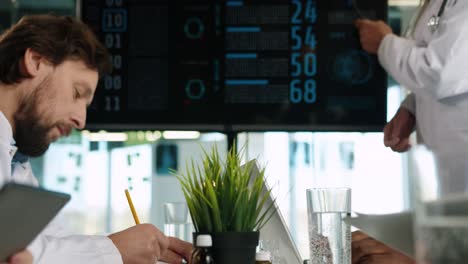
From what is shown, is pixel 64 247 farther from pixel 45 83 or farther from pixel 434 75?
pixel 434 75

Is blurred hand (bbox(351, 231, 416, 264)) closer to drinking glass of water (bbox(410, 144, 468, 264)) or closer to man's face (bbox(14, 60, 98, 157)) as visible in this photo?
man's face (bbox(14, 60, 98, 157))

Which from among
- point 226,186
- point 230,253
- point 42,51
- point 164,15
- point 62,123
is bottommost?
point 230,253

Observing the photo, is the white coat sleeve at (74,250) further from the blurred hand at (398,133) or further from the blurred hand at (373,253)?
the blurred hand at (398,133)

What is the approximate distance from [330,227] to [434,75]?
1082 mm

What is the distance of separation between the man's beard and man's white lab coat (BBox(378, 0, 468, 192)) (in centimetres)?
111

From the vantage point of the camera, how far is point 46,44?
1.93 m

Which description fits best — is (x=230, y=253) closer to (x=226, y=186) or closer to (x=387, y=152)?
(x=226, y=186)

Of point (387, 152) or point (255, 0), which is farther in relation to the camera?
point (387, 152)

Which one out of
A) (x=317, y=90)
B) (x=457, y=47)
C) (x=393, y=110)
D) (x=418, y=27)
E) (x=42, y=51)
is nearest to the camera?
(x=42, y=51)

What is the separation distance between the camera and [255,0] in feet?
10.8

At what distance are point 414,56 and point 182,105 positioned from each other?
4.15 ft

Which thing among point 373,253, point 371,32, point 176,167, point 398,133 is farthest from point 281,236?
point 176,167

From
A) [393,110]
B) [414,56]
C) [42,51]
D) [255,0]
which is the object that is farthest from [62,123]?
[393,110]

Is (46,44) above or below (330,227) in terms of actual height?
above
